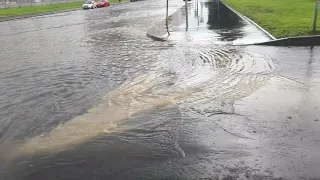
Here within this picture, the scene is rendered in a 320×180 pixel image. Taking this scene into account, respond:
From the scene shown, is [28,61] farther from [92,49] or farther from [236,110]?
[236,110]

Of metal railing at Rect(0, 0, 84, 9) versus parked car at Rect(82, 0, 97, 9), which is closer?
parked car at Rect(82, 0, 97, 9)

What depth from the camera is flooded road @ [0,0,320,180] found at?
16.7 feet

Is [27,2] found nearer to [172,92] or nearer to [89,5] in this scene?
[89,5]

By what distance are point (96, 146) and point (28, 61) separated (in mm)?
8397

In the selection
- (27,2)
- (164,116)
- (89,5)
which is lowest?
(164,116)

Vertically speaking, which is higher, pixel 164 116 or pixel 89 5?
pixel 89 5

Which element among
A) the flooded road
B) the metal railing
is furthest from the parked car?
the flooded road

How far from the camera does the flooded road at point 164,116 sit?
5.08 m

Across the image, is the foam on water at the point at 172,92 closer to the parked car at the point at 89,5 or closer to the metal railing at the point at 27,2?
the parked car at the point at 89,5

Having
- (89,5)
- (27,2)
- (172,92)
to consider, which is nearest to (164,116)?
(172,92)

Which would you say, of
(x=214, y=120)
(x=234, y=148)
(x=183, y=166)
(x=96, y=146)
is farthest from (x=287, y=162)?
(x=96, y=146)

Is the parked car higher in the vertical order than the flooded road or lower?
higher

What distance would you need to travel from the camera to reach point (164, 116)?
6.94 metres

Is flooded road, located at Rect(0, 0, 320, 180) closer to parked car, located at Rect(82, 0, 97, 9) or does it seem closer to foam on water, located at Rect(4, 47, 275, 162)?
foam on water, located at Rect(4, 47, 275, 162)
